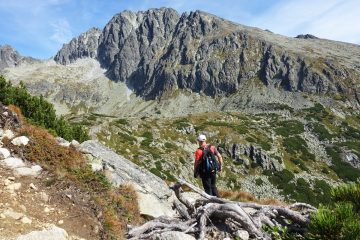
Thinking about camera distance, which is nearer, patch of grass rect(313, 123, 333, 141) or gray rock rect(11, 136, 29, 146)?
gray rock rect(11, 136, 29, 146)

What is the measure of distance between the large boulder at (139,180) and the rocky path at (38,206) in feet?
7.65

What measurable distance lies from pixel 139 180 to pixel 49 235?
590 centimetres

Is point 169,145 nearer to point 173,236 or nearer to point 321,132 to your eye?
point 321,132

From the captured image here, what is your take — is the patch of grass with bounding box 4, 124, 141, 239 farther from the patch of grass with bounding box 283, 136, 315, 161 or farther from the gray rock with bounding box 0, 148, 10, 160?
the patch of grass with bounding box 283, 136, 315, 161

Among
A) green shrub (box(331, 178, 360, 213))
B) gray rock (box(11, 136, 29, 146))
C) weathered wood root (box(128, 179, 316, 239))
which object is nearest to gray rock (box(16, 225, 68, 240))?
weathered wood root (box(128, 179, 316, 239))

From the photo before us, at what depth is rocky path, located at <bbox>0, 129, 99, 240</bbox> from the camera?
346 inches

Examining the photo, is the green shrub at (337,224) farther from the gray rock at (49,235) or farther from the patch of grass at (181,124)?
the patch of grass at (181,124)

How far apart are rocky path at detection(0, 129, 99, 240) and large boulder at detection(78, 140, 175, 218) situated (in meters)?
2.33

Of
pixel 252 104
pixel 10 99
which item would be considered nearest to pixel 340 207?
pixel 10 99

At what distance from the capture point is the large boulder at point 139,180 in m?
12.7

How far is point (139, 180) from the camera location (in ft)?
46.7

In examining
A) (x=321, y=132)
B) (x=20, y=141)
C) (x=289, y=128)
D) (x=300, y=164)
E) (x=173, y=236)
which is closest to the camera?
(x=173, y=236)

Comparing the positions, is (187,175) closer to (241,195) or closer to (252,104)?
(241,195)

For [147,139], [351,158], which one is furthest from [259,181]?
[351,158]
